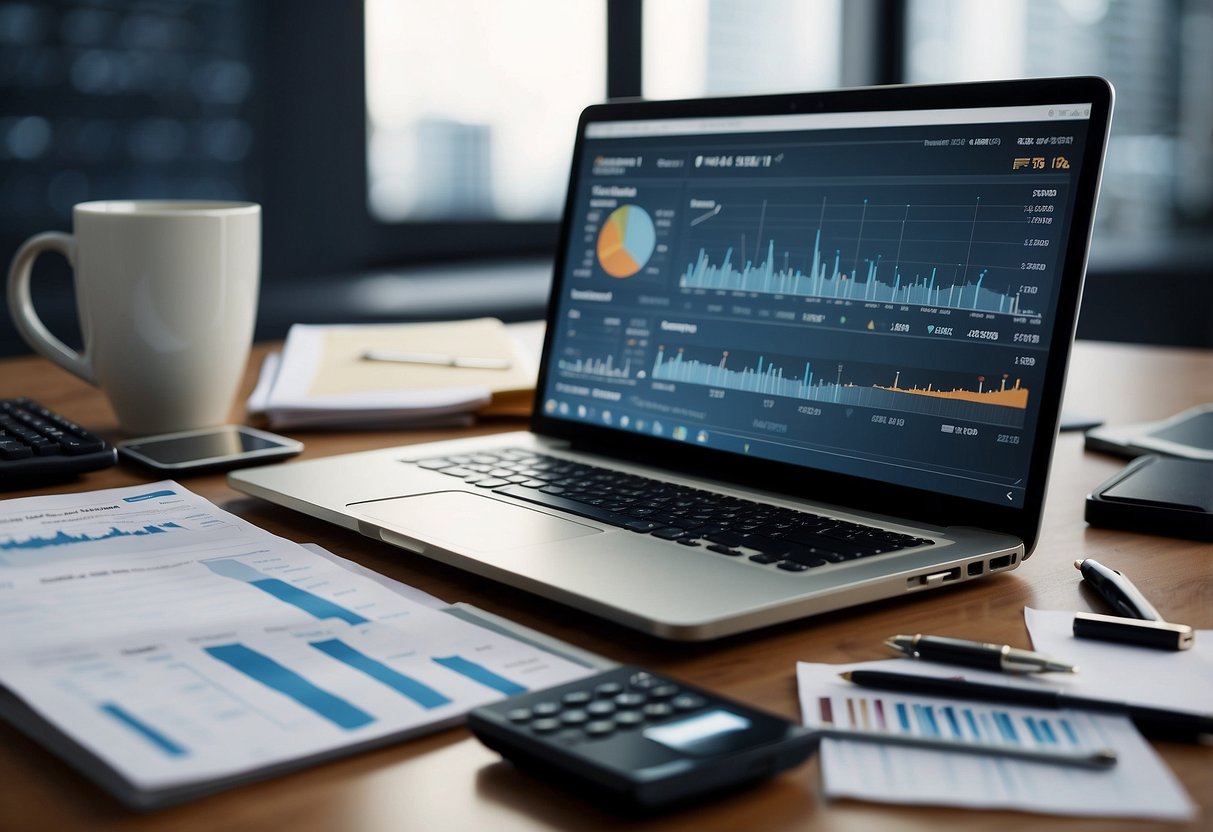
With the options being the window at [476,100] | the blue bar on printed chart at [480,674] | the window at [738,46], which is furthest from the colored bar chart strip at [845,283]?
the window at [738,46]

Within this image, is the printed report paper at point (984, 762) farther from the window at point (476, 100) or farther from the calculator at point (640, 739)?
the window at point (476, 100)

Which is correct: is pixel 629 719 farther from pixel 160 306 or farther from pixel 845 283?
pixel 160 306

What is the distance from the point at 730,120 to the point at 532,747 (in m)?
0.56

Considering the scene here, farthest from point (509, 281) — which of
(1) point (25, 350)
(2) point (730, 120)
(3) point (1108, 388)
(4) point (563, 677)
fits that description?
(4) point (563, 677)

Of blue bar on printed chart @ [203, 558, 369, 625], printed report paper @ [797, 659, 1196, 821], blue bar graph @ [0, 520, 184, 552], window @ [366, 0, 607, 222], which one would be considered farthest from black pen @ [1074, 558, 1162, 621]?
window @ [366, 0, 607, 222]

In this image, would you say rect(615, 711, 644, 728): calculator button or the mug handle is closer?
rect(615, 711, 644, 728): calculator button

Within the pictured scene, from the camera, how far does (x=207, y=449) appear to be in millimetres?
936

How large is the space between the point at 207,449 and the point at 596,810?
0.62 meters

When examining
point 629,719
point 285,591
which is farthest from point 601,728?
point 285,591

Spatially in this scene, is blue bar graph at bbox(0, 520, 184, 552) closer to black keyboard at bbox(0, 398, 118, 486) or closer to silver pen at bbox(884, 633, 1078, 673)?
black keyboard at bbox(0, 398, 118, 486)

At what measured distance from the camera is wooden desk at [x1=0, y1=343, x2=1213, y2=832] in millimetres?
395

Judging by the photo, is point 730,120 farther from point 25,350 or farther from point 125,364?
point 25,350

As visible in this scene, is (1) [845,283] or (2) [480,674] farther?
(1) [845,283]

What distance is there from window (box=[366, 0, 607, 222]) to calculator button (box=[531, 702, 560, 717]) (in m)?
2.23
